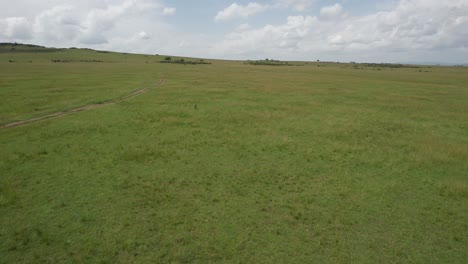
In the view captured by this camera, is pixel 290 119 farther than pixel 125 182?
Yes

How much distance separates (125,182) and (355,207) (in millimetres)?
8975

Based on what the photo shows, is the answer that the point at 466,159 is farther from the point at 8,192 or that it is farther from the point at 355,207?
the point at 8,192

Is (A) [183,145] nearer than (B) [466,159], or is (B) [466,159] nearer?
(B) [466,159]

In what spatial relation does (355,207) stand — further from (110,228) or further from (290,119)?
(290,119)

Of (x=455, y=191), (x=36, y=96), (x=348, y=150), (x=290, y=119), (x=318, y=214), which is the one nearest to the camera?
(x=318, y=214)

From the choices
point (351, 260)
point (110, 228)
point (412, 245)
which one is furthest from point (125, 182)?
point (412, 245)

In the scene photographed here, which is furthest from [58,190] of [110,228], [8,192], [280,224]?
[280,224]

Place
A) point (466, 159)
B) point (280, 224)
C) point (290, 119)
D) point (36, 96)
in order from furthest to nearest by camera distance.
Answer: point (36, 96)
point (290, 119)
point (466, 159)
point (280, 224)

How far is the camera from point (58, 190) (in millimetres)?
10305

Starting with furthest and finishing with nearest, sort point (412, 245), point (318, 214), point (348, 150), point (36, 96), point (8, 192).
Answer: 1. point (36, 96)
2. point (348, 150)
3. point (8, 192)
4. point (318, 214)
5. point (412, 245)

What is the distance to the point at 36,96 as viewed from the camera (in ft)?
102

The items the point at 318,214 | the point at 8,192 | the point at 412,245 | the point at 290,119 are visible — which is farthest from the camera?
the point at 290,119

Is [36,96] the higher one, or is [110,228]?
[36,96]

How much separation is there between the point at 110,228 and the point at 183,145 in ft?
26.5
